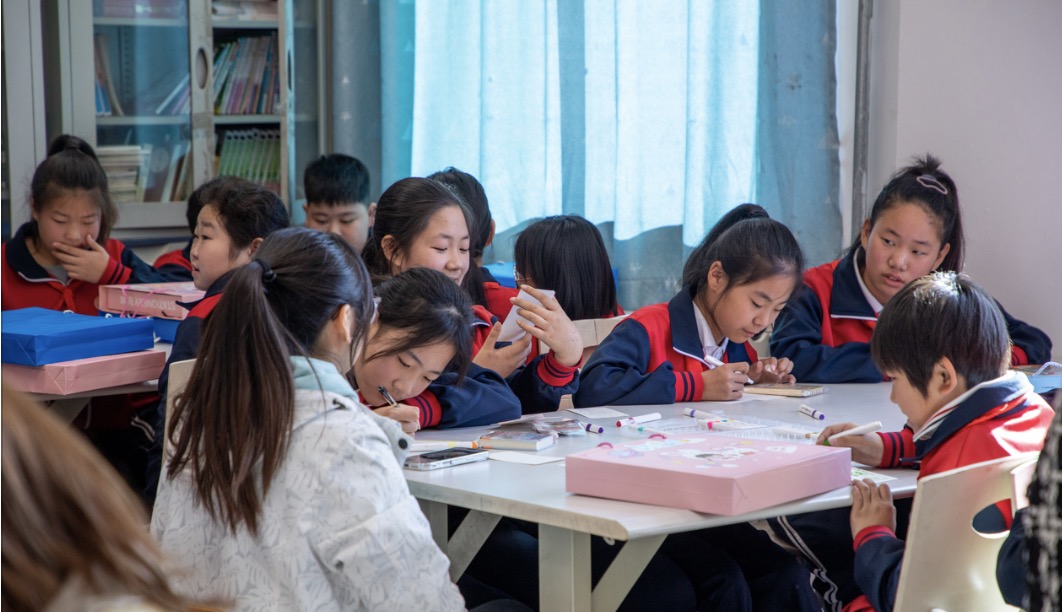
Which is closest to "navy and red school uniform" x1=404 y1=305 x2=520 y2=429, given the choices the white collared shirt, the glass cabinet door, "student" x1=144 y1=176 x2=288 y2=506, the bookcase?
the white collared shirt

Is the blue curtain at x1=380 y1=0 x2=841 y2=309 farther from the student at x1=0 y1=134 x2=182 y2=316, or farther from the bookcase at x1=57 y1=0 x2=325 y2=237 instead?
the student at x1=0 y1=134 x2=182 y2=316

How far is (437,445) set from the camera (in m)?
1.88

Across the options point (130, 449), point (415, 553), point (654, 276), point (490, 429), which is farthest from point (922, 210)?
point (130, 449)

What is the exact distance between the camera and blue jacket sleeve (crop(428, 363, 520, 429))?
205 centimetres

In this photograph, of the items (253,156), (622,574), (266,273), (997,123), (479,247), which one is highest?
(997,123)

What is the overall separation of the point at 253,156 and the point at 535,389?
2.56 meters

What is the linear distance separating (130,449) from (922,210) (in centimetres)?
212

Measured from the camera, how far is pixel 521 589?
6.22ft

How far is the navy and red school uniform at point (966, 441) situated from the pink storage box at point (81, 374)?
1535 millimetres

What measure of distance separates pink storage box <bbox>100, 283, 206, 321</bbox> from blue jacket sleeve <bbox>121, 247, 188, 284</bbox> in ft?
1.65

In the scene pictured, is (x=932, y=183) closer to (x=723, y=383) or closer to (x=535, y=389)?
(x=723, y=383)

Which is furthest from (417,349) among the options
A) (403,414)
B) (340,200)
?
(340,200)

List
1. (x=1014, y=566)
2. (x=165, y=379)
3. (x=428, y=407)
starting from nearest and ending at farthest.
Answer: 1. (x=1014, y=566)
2. (x=428, y=407)
3. (x=165, y=379)

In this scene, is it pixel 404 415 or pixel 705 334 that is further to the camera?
pixel 705 334
